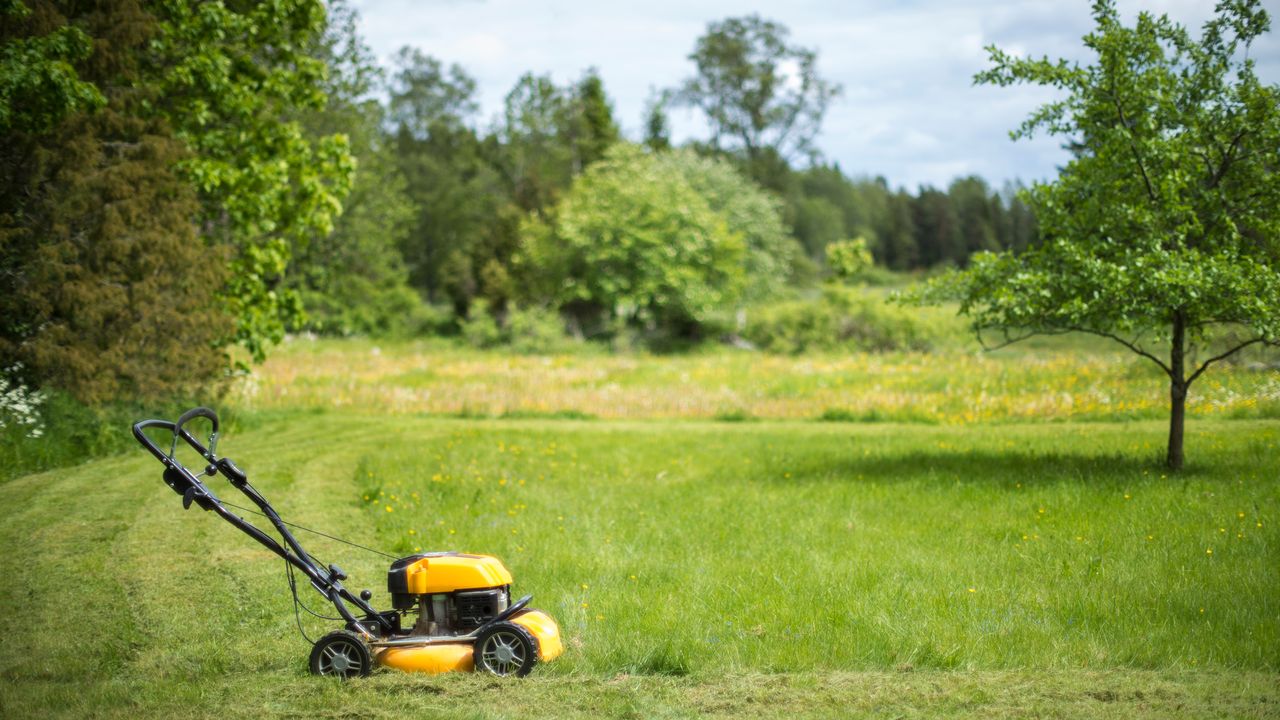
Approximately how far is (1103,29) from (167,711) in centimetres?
1167

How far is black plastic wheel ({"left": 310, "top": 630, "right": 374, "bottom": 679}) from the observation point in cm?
626

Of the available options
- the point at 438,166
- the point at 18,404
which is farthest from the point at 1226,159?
the point at 438,166

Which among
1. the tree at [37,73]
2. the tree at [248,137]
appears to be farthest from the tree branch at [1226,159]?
the tree at [37,73]

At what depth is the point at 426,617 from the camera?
6484mm

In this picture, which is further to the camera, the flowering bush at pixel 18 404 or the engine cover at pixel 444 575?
the flowering bush at pixel 18 404

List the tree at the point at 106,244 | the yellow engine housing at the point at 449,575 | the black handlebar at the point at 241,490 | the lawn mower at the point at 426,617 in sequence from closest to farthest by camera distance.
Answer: the black handlebar at the point at 241,490, the lawn mower at the point at 426,617, the yellow engine housing at the point at 449,575, the tree at the point at 106,244

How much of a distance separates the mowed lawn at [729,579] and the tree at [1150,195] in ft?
6.44

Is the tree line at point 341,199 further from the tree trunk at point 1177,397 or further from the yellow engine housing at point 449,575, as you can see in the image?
the yellow engine housing at point 449,575

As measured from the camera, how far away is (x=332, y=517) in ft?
35.4

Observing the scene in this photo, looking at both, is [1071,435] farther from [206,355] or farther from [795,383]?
[206,355]

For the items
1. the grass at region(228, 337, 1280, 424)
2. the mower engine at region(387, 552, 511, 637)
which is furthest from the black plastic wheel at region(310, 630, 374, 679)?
the grass at region(228, 337, 1280, 424)

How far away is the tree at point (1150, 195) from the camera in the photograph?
A: 10711 mm

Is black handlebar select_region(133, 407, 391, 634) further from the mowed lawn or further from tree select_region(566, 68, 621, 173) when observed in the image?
tree select_region(566, 68, 621, 173)

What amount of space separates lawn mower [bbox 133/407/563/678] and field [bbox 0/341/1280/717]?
0.57 ft
